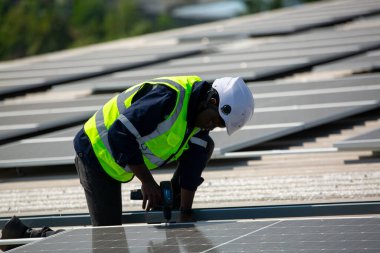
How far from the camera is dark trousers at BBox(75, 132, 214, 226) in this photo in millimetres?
7121

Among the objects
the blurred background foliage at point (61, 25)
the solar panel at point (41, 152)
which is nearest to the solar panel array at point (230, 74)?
Result: the solar panel at point (41, 152)

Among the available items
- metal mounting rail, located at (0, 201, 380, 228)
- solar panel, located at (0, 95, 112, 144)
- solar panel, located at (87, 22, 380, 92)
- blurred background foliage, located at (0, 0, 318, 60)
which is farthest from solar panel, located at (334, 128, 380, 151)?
blurred background foliage, located at (0, 0, 318, 60)

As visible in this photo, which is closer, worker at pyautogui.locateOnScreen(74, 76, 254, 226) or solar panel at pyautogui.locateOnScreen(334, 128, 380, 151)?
worker at pyautogui.locateOnScreen(74, 76, 254, 226)

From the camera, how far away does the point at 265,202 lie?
8.87 meters

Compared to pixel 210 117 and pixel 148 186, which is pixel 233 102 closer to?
pixel 210 117

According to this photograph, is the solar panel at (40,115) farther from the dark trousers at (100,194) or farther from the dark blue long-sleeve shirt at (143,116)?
the dark blue long-sleeve shirt at (143,116)

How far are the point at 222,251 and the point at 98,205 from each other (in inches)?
65.2

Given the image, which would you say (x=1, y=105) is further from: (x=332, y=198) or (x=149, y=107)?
(x=149, y=107)

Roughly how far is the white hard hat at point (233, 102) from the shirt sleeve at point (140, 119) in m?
0.33

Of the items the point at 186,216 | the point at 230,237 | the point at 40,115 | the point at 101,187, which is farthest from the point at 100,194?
the point at 40,115

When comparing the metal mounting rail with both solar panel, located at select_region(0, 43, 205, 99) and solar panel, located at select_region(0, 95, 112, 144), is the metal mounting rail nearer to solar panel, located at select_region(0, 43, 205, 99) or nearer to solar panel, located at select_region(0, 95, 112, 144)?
solar panel, located at select_region(0, 95, 112, 144)

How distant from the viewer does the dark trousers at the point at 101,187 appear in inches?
280

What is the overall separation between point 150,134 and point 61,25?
63.6m

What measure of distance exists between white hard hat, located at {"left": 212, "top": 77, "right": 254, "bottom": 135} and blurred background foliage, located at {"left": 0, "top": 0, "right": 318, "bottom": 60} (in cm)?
5107
